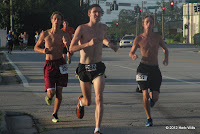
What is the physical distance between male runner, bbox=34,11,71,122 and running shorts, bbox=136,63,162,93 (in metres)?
1.34

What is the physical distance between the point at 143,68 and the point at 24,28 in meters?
57.8

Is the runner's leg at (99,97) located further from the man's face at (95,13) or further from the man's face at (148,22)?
the man's face at (148,22)

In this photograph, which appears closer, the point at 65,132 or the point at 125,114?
the point at 65,132

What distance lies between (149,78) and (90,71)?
3.89ft

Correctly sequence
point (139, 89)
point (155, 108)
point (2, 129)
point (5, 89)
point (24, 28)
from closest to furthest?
point (2, 129)
point (139, 89)
point (155, 108)
point (5, 89)
point (24, 28)

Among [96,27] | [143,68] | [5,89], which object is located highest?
[96,27]

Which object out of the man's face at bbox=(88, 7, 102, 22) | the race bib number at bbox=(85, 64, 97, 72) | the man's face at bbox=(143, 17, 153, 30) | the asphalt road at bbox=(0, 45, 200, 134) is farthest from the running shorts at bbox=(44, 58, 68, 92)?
the man's face at bbox=(143, 17, 153, 30)

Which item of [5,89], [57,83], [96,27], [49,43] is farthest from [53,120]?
[5,89]

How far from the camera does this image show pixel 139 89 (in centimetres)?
864

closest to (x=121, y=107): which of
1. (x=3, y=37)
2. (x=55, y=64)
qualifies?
(x=55, y=64)

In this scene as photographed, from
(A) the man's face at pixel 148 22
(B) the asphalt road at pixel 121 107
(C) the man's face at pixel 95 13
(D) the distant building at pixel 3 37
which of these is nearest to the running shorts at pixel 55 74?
(B) the asphalt road at pixel 121 107

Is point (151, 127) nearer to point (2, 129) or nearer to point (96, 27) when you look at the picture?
point (96, 27)

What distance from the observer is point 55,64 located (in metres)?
8.81

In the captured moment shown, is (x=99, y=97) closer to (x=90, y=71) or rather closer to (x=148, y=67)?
(x=90, y=71)
